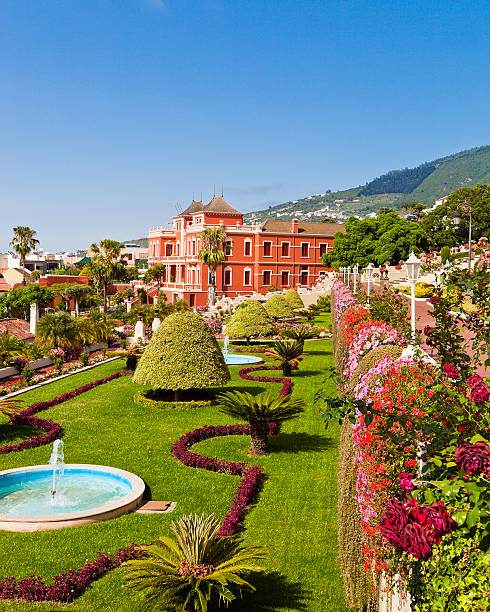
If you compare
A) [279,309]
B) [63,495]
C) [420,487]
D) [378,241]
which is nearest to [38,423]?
[63,495]

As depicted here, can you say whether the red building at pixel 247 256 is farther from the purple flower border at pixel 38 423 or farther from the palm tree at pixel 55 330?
the purple flower border at pixel 38 423

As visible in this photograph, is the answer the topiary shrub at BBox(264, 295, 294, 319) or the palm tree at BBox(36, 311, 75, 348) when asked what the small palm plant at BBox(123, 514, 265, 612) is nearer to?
the palm tree at BBox(36, 311, 75, 348)

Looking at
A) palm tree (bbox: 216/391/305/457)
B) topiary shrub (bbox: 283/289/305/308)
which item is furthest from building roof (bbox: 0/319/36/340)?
topiary shrub (bbox: 283/289/305/308)

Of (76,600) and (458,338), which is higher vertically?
(458,338)

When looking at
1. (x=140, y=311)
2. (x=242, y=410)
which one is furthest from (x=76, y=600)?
(x=140, y=311)

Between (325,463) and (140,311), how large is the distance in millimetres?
30736

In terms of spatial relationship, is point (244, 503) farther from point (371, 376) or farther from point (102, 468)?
point (371, 376)

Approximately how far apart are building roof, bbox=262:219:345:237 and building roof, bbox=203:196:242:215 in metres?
3.77

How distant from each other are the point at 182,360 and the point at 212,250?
39.4 m

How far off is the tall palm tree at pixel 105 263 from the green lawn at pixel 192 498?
35.6 meters

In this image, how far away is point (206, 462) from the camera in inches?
443

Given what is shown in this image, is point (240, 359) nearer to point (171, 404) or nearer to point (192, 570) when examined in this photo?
point (171, 404)

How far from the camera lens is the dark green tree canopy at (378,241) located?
51.5 meters

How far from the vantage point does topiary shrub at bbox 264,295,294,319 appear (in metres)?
38.4
